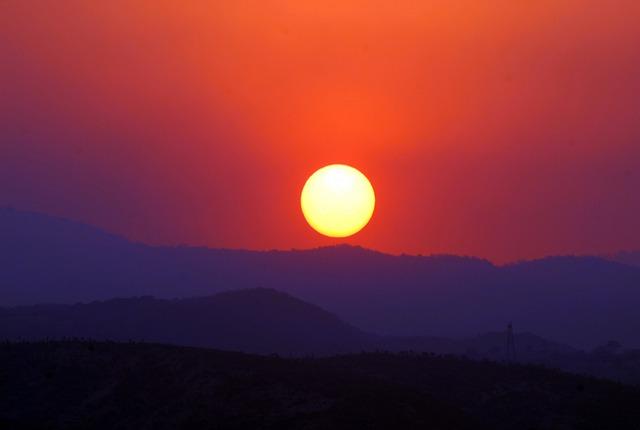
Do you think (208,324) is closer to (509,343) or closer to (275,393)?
(509,343)

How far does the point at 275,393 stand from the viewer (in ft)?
128

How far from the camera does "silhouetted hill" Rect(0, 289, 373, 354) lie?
405 feet

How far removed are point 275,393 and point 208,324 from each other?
315 feet

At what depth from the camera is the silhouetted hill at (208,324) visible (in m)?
123

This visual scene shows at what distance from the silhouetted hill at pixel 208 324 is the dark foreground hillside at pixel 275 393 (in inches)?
2851

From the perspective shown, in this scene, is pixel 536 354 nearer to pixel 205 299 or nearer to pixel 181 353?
pixel 205 299

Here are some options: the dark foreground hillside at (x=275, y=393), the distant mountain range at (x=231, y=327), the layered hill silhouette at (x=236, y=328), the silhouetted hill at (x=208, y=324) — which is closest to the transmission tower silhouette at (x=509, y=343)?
the layered hill silhouette at (x=236, y=328)

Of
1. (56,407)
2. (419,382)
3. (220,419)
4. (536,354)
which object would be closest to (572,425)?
(419,382)

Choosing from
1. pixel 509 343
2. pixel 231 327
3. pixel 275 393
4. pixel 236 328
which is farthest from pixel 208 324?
pixel 275 393

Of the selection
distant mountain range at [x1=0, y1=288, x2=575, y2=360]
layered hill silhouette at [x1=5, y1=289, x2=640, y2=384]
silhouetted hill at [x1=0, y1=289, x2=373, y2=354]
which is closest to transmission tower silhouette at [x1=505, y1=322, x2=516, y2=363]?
layered hill silhouette at [x1=5, y1=289, x2=640, y2=384]

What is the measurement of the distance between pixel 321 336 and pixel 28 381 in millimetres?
92345

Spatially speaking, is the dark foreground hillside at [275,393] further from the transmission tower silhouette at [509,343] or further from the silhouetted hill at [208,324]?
the silhouetted hill at [208,324]

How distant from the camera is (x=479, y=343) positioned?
458 ft

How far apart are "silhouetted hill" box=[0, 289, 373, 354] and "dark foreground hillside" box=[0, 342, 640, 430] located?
238 ft
